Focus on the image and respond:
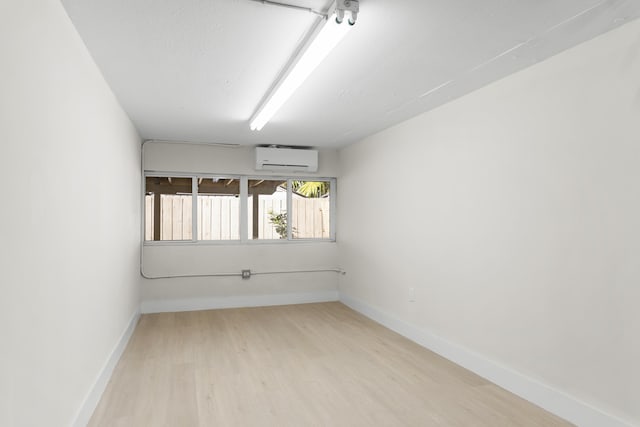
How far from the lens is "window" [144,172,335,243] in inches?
233

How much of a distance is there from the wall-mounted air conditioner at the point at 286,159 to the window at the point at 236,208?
1.28 feet

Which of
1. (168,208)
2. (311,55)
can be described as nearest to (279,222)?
(168,208)

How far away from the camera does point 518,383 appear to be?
301cm

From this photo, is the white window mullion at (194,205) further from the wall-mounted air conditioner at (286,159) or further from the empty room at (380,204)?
the empty room at (380,204)

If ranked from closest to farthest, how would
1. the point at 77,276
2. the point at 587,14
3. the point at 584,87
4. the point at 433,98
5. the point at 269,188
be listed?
1. the point at 587,14
2. the point at 77,276
3. the point at 584,87
4. the point at 433,98
5. the point at 269,188

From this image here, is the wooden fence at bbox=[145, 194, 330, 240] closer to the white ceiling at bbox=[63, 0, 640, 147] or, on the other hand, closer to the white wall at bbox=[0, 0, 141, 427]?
the white ceiling at bbox=[63, 0, 640, 147]

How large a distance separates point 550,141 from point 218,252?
4.56 metres

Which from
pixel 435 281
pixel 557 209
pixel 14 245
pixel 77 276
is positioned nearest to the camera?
pixel 14 245

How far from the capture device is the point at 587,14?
225 cm

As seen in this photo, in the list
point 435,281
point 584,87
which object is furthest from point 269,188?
point 584,87

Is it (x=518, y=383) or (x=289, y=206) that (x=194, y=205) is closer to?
(x=289, y=206)

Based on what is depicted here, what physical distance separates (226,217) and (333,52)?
3.95 meters

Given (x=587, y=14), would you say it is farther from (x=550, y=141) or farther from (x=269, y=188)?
(x=269, y=188)

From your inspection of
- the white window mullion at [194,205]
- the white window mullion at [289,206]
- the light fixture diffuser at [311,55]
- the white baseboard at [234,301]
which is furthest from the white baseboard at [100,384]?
the white window mullion at [289,206]
